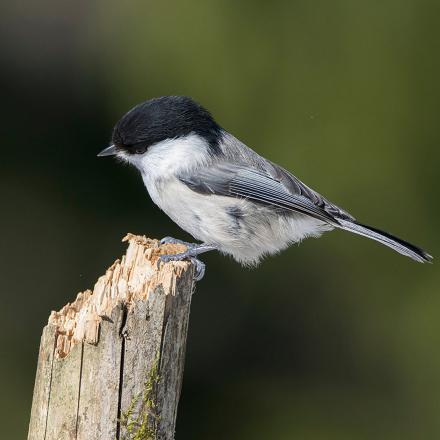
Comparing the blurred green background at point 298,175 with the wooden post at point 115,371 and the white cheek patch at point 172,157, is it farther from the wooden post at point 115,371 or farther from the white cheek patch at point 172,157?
the wooden post at point 115,371

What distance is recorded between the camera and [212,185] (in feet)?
9.68

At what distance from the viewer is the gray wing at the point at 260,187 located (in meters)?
2.95

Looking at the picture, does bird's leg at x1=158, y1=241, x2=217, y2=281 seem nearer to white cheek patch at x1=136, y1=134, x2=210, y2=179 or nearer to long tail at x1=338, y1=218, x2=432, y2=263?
white cheek patch at x1=136, y1=134, x2=210, y2=179

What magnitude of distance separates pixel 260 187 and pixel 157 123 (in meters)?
0.46

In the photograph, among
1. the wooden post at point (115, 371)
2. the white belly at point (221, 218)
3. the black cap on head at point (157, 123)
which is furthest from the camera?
the white belly at point (221, 218)

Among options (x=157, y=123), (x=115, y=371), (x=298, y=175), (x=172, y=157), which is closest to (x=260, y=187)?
(x=172, y=157)

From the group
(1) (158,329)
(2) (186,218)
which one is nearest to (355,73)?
(2) (186,218)

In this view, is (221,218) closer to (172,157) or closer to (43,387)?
(172,157)

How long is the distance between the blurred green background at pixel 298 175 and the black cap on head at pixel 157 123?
48.9 inches

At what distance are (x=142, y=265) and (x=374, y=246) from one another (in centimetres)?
213

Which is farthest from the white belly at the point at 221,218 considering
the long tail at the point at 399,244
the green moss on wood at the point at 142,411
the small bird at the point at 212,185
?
the green moss on wood at the point at 142,411

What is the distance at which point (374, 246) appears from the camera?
421cm

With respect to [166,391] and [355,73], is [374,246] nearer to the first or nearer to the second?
[355,73]

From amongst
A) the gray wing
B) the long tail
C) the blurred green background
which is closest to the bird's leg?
the gray wing
